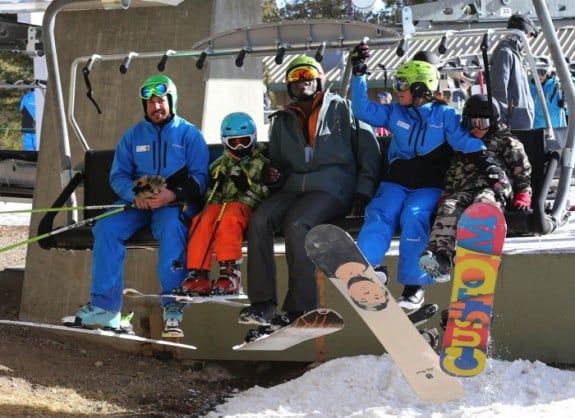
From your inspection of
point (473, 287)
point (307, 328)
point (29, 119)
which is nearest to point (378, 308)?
point (307, 328)

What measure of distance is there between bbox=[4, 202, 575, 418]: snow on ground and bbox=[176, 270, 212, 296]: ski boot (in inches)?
96.6

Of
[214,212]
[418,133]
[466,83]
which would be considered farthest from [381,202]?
[466,83]

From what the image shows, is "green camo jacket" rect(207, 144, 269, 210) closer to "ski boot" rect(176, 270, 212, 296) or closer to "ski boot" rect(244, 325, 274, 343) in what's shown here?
"ski boot" rect(176, 270, 212, 296)

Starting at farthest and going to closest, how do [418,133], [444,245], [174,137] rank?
1. [174,137]
2. [418,133]
3. [444,245]

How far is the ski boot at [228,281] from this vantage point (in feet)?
18.7

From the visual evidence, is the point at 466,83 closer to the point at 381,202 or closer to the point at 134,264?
the point at 134,264

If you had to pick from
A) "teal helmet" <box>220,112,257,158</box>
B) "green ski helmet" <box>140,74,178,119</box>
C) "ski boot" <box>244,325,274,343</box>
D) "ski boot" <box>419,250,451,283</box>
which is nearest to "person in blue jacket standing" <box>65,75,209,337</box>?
"green ski helmet" <box>140,74,178,119</box>

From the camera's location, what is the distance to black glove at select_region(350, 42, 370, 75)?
18.1ft

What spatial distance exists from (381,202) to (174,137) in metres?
1.30

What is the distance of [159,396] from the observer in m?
8.44

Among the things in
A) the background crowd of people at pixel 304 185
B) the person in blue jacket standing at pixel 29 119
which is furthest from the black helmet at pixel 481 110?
the person in blue jacket standing at pixel 29 119

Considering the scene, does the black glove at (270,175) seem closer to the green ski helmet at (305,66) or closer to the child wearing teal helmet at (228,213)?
the child wearing teal helmet at (228,213)

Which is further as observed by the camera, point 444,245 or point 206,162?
point 206,162

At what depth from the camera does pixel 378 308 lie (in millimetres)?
5496
